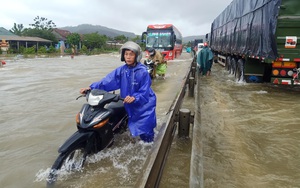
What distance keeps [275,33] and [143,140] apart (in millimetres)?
5067

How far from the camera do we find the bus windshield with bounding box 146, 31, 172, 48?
21.4 metres

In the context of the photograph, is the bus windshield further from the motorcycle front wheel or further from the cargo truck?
the motorcycle front wheel

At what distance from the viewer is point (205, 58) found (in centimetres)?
1180

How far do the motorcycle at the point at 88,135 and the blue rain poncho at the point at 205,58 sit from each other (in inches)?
351

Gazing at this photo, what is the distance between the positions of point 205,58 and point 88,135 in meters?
9.48

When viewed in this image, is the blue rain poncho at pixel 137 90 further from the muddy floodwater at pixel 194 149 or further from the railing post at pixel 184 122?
the railing post at pixel 184 122

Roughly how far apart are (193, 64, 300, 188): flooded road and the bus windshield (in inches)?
563

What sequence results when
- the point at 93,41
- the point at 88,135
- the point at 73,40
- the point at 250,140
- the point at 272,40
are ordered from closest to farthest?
the point at 88,135, the point at 250,140, the point at 272,40, the point at 73,40, the point at 93,41

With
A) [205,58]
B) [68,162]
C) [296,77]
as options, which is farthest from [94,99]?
[205,58]

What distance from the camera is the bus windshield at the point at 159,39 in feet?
70.1

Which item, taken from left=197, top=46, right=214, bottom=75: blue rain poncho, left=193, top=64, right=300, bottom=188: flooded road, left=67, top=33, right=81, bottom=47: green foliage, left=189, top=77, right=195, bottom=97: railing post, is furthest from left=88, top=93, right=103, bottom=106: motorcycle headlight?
left=67, top=33, right=81, bottom=47: green foliage

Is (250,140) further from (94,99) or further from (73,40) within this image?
(73,40)

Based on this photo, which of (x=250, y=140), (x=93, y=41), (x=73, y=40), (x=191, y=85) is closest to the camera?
(x=250, y=140)

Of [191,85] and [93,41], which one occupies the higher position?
[93,41]
